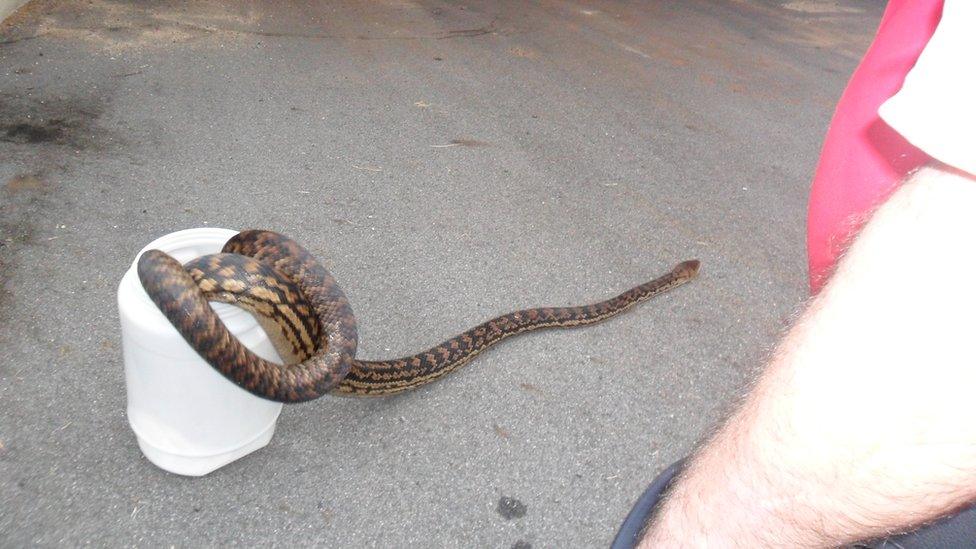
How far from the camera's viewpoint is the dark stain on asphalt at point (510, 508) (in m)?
2.91

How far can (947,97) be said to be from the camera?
40.5 inches

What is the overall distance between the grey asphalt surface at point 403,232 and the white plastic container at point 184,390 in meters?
0.17

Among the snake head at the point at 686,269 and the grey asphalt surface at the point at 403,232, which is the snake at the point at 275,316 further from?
the snake head at the point at 686,269

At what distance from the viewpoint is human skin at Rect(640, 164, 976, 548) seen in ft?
3.36

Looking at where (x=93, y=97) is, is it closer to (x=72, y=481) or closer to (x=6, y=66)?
(x=6, y=66)

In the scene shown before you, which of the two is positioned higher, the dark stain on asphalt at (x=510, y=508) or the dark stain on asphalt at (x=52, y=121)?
the dark stain on asphalt at (x=52, y=121)

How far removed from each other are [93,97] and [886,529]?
5918 mm

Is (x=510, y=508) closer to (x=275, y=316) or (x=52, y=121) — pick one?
(x=275, y=316)

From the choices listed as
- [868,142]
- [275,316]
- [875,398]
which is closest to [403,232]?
[275,316]

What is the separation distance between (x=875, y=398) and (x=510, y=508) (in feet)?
6.81

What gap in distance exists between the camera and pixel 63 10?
6.85m

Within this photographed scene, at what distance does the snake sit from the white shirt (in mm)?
1964

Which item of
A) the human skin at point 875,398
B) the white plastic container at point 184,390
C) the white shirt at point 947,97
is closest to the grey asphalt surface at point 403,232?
the white plastic container at point 184,390

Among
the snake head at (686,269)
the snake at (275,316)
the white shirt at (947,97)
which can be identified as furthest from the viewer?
the snake head at (686,269)
